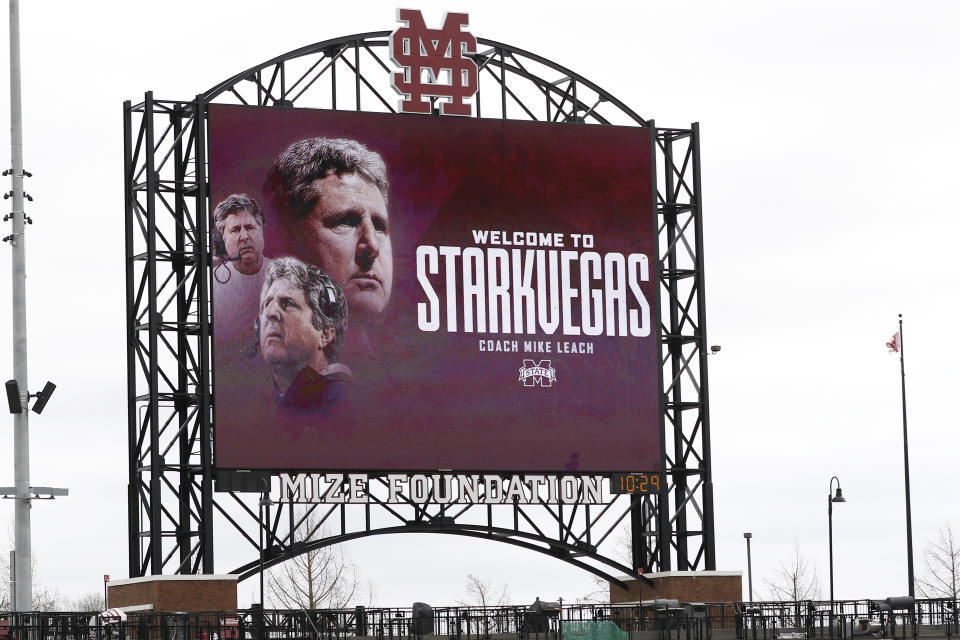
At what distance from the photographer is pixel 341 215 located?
52.8 metres

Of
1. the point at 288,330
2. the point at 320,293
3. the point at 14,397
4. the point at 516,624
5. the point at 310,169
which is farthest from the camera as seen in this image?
the point at 310,169

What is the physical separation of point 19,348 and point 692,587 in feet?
76.8

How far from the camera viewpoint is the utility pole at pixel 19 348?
37906mm

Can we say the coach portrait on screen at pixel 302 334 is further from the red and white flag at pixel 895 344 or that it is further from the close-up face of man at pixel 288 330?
the red and white flag at pixel 895 344

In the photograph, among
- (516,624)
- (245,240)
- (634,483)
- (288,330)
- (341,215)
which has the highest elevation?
(341,215)

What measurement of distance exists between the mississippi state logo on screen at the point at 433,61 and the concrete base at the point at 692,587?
14176mm

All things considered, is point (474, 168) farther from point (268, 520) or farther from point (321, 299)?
point (268, 520)

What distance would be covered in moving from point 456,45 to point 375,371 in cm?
972

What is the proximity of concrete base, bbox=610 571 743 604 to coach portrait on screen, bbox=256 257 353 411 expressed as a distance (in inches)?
419

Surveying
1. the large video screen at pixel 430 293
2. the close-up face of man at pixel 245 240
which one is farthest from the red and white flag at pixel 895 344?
the close-up face of man at pixel 245 240

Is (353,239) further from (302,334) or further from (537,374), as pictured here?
(537,374)

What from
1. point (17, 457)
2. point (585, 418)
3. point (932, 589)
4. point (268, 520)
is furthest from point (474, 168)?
point (932, 589)

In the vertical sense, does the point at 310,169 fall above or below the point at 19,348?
above

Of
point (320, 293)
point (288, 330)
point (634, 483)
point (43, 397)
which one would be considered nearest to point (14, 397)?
point (43, 397)
